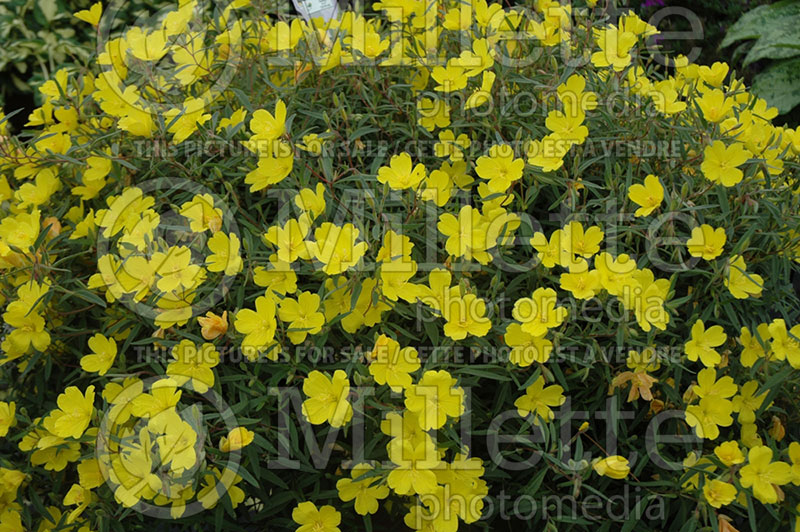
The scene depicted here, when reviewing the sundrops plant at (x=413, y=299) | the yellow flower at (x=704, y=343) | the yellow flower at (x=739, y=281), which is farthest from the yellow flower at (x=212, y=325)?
the yellow flower at (x=739, y=281)

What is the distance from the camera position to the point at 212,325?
4.39 feet

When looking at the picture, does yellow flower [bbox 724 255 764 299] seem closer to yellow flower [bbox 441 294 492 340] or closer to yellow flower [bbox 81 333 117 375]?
yellow flower [bbox 441 294 492 340]

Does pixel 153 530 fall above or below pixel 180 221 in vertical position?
below

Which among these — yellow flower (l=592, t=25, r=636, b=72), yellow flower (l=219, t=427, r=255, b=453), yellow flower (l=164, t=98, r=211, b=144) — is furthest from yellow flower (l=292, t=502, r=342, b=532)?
yellow flower (l=592, t=25, r=636, b=72)

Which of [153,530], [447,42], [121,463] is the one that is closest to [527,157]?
[447,42]

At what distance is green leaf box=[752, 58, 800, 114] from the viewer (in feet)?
12.4

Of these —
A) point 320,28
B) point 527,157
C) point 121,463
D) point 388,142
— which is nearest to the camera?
point 121,463

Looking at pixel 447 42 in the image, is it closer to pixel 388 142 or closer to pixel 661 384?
pixel 388 142

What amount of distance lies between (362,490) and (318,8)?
60.9 inches

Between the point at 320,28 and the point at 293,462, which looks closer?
the point at 293,462

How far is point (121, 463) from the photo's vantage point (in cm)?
130

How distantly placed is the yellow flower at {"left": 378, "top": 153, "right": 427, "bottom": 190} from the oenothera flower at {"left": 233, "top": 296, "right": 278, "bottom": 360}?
357mm

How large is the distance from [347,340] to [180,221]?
18.0 inches

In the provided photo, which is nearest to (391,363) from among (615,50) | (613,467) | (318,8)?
(613,467)
